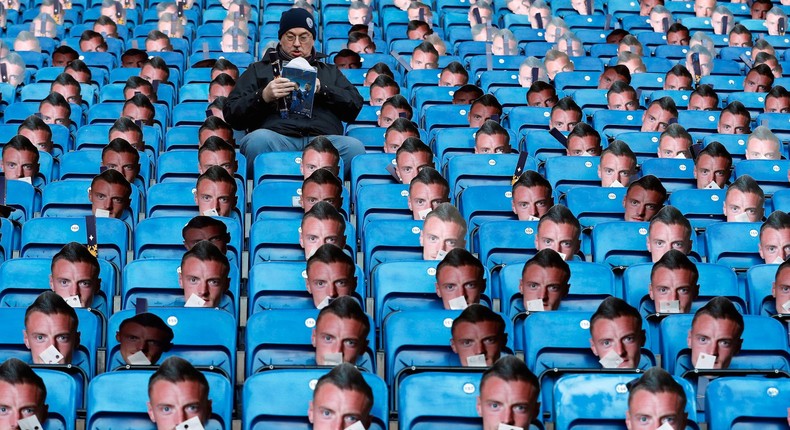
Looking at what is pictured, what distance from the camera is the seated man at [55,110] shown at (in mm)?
9172

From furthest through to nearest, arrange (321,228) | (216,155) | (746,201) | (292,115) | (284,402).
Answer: (292,115) < (216,155) < (746,201) < (321,228) < (284,402)

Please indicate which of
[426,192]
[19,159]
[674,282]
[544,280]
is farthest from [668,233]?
[19,159]

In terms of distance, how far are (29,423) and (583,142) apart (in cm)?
444

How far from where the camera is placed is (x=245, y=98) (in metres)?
8.30

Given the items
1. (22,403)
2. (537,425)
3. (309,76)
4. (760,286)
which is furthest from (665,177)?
(22,403)

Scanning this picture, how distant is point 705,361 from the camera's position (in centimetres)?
595

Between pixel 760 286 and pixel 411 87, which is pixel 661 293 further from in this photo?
pixel 411 87

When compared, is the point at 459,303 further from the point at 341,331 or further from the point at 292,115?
the point at 292,115

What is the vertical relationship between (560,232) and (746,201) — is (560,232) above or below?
below

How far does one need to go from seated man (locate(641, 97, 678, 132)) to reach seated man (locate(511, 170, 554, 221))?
210 centimetres

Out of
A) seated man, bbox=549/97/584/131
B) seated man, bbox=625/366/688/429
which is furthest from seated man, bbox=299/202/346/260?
seated man, bbox=549/97/584/131

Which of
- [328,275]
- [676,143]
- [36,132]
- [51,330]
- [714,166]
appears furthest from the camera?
[676,143]

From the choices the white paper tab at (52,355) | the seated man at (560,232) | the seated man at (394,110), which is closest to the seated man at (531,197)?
the seated man at (560,232)

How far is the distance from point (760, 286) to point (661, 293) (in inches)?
24.6
